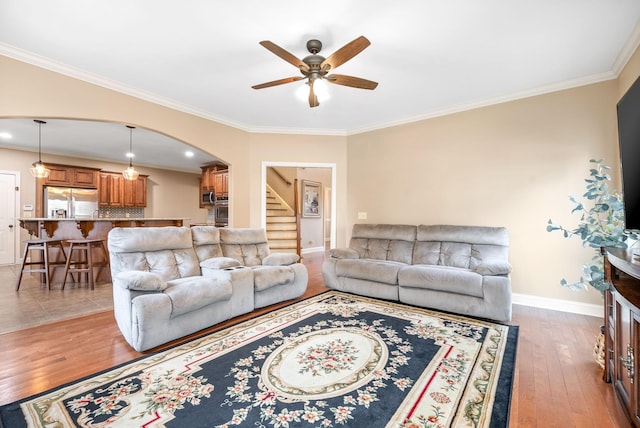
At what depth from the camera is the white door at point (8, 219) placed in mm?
6164

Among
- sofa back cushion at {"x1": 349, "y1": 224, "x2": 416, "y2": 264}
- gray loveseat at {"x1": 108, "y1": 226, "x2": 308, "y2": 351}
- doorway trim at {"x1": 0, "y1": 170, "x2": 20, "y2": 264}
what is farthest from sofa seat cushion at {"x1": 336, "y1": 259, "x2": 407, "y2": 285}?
doorway trim at {"x1": 0, "y1": 170, "x2": 20, "y2": 264}

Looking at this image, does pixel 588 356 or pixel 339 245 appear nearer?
pixel 588 356

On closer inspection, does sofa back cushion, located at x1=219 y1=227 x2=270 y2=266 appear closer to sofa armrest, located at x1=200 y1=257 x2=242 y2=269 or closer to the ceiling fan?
sofa armrest, located at x1=200 y1=257 x2=242 y2=269

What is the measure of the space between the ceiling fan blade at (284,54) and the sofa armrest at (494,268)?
268 cm

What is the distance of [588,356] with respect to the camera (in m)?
2.28

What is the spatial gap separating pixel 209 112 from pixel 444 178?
11.9ft

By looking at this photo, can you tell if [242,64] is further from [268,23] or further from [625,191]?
[625,191]

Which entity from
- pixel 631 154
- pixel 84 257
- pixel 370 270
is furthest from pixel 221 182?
pixel 631 154

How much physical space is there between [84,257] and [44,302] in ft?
4.27

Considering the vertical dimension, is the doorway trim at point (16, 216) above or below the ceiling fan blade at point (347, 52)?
below

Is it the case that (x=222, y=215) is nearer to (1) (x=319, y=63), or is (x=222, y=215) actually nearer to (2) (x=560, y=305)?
(1) (x=319, y=63)

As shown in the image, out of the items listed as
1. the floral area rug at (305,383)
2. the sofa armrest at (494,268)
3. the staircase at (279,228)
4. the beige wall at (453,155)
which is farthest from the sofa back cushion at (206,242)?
the staircase at (279,228)

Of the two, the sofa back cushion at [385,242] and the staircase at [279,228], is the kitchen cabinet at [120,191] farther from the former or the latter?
the sofa back cushion at [385,242]

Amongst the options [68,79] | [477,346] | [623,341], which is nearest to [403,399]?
[477,346]
